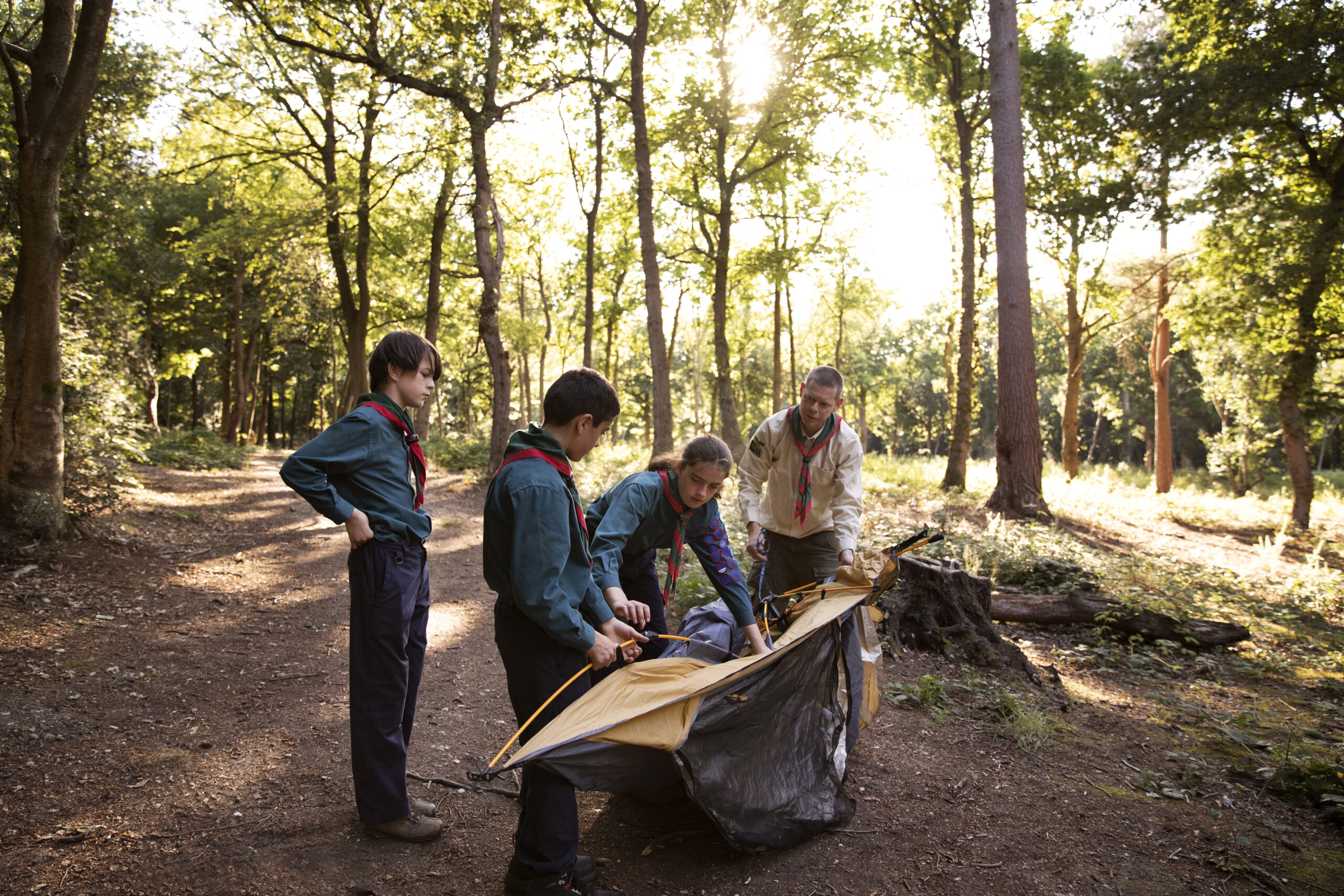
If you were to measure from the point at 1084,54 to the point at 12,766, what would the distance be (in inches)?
688

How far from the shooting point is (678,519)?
3.31 metres

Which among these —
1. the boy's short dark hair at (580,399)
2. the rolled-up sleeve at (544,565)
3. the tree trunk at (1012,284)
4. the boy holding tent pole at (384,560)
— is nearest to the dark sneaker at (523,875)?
the boy holding tent pole at (384,560)

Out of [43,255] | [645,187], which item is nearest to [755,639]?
[43,255]

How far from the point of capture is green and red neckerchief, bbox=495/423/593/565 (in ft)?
8.27

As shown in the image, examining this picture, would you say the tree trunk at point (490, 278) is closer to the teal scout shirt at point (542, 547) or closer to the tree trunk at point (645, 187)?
the tree trunk at point (645, 187)

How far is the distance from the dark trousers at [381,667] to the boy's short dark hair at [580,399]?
2.92ft

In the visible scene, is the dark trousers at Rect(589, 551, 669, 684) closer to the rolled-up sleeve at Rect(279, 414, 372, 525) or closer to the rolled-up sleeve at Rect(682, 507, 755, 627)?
the rolled-up sleeve at Rect(682, 507, 755, 627)

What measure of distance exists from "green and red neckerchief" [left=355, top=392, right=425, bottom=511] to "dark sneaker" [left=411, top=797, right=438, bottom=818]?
4.44 feet

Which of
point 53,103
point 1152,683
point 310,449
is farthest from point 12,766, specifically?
point 1152,683

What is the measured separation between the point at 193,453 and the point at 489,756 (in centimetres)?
1627

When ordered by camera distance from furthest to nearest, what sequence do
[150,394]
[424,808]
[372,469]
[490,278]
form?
[150,394]
[490,278]
[424,808]
[372,469]

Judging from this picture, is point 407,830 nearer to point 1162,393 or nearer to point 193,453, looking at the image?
point 193,453

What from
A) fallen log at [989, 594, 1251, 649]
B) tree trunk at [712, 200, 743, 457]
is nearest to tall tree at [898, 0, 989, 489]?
tree trunk at [712, 200, 743, 457]

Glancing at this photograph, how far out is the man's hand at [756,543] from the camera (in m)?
4.45
